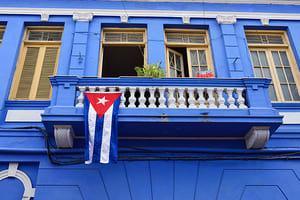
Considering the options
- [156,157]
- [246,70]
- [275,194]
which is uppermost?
[246,70]

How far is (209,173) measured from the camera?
555 cm

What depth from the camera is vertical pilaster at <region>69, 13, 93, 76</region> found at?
262 inches

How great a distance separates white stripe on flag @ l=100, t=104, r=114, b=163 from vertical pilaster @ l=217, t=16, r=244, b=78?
336 cm

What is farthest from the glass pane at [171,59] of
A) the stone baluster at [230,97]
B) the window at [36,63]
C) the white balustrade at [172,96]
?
the window at [36,63]

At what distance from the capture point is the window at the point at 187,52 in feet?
23.8

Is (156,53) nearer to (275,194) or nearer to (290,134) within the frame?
(290,134)

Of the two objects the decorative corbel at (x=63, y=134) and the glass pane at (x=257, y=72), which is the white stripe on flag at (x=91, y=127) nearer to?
the decorative corbel at (x=63, y=134)

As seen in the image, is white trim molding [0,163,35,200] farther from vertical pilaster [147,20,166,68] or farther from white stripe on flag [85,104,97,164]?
vertical pilaster [147,20,166,68]

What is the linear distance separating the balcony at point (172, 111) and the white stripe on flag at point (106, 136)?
0.78 feet

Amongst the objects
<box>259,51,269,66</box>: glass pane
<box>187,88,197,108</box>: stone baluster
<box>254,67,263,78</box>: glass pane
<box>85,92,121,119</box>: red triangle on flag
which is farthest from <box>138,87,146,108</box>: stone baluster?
<box>259,51,269,66</box>: glass pane

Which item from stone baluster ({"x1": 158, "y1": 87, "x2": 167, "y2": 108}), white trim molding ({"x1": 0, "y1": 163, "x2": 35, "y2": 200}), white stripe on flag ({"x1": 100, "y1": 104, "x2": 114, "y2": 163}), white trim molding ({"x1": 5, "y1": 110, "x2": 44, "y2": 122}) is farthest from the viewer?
white trim molding ({"x1": 5, "y1": 110, "x2": 44, "y2": 122})

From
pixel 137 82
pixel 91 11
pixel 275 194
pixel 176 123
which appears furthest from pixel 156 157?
pixel 91 11

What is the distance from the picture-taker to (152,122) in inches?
208

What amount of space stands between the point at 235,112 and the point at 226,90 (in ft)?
2.01
